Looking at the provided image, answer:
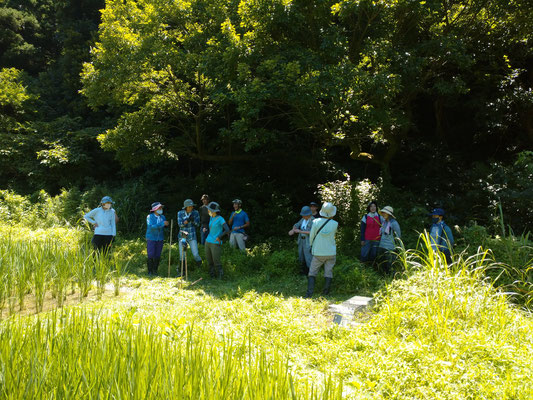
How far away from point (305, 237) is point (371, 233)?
1.22 metres

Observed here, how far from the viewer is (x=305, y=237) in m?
7.55

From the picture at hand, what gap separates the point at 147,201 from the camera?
14031 mm

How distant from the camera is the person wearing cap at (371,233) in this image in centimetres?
741

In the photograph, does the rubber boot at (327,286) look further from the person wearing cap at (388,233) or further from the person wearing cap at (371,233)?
the person wearing cap at (371,233)

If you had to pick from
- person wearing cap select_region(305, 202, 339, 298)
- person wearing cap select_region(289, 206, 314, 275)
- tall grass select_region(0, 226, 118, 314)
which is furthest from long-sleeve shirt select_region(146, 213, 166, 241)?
person wearing cap select_region(305, 202, 339, 298)

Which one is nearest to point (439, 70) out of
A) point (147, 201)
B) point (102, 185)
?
point (147, 201)

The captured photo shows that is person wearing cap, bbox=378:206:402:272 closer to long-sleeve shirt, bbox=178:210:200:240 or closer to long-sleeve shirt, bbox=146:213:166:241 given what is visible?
long-sleeve shirt, bbox=178:210:200:240

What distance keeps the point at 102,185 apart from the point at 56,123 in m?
4.02

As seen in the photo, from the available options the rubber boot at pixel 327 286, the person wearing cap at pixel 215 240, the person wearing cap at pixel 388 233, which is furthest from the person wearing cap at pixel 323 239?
the person wearing cap at pixel 215 240

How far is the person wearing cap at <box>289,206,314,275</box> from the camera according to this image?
24.1 feet

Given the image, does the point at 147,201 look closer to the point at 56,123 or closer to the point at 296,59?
the point at 56,123

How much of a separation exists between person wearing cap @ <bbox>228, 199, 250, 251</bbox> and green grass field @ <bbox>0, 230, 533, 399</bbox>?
2600mm

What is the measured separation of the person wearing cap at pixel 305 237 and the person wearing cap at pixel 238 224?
1.46 meters

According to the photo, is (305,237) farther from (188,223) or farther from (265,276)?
(188,223)
